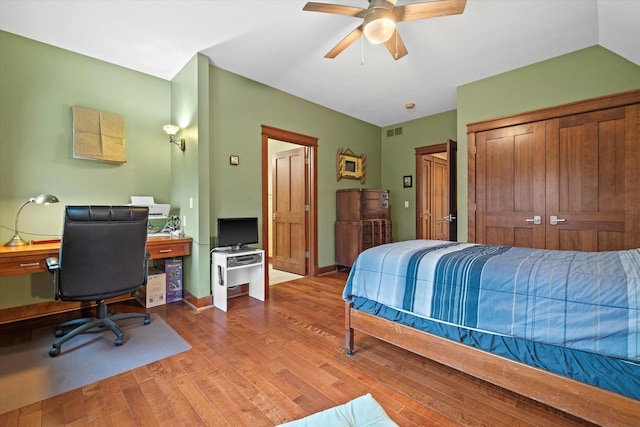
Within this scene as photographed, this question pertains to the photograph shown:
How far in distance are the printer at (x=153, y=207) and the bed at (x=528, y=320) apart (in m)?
2.73

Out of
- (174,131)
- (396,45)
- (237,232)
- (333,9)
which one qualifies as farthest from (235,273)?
(396,45)

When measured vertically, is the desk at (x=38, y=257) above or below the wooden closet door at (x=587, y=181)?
below

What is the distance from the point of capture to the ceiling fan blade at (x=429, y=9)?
1.93 meters

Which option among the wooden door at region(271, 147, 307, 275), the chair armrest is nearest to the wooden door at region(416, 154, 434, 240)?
the wooden door at region(271, 147, 307, 275)

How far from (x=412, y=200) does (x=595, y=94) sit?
2.82 m

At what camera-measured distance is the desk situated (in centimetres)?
230

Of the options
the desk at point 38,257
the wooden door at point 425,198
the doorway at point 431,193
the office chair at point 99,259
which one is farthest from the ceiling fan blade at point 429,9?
the wooden door at point 425,198

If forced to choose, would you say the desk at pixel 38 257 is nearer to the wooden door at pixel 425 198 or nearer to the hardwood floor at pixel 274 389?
the hardwood floor at pixel 274 389

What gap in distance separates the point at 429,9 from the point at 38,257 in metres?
3.78

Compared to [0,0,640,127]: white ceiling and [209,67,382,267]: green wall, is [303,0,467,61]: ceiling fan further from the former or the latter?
[209,67,382,267]: green wall

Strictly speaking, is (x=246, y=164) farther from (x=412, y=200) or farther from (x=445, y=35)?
(x=412, y=200)

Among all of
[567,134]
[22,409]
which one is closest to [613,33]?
[567,134]

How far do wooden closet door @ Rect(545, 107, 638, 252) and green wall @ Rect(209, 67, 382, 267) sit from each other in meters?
2.98

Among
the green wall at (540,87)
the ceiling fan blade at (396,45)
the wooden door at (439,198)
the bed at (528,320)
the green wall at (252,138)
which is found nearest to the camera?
the bed at (528,320)
